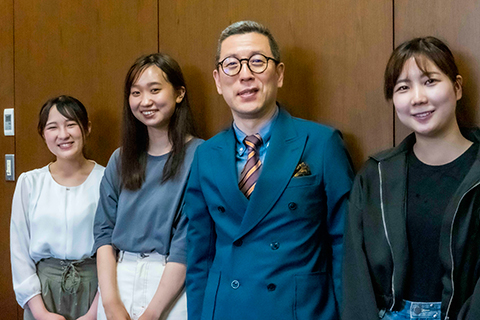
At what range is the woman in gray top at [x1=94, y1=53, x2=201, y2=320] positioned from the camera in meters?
1.72

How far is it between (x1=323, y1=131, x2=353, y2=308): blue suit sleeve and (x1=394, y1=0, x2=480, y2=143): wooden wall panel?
0.42 meters

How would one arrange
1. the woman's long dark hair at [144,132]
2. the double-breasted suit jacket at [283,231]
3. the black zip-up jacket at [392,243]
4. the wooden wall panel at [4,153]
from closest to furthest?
the black zip-up jacket at [392,243] → the double-breasted suit jacket at [283,231] → the woman's long dark hair at [144,132] → the wooden wall panel at [4,153]

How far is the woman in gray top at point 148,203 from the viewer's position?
5.65 feet

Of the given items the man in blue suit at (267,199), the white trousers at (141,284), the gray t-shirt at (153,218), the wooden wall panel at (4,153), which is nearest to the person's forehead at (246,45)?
the man in blue suit at (267,199)

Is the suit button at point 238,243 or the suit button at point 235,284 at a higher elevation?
the suit button at point 238,243

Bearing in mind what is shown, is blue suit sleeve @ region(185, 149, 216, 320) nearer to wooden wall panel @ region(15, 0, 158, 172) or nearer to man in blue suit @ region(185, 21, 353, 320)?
man in blue suit @ region(185, 21, 353, 320)

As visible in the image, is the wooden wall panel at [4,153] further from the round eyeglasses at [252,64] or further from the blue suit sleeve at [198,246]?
the round eyeglasses at [252,64]

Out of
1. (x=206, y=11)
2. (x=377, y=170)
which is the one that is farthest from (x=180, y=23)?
(x=377, y=170)

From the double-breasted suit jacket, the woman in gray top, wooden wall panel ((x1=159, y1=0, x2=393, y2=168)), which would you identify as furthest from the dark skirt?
wooden wall panel ((x1=159, y1=0, x2=393, y2=168))

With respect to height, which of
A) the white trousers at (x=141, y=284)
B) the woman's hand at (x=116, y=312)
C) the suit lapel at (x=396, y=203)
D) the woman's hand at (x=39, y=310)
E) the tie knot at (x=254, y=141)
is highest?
the tie knot at (x=254, y=141)

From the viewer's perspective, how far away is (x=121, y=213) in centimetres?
181

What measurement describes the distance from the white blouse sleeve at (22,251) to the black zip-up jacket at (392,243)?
1.51 m

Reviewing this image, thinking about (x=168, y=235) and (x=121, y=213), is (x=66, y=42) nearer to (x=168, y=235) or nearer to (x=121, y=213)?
(x=121, y=213)

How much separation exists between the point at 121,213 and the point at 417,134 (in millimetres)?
1186
